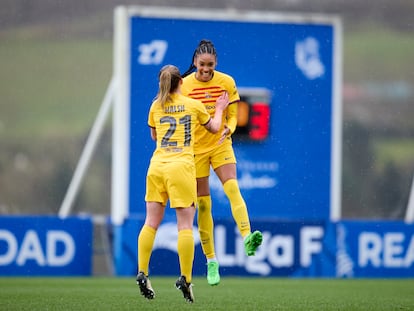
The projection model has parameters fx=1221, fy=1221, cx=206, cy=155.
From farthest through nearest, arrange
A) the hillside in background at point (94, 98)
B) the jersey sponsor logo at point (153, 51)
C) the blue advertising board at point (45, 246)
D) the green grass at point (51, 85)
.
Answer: the green grass at point (51, 85)
the hillside in background at point (94, 98)
the jersey sponsor logo at point (153, 51)
the blue advertising board at point (45, 246)

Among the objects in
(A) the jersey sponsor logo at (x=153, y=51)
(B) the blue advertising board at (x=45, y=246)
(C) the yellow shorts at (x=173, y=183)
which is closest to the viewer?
(C) the yellow shorts at (x=173, y=183)

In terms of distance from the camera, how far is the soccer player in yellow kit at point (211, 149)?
397 inches

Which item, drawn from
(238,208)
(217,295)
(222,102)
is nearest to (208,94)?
(222,102)

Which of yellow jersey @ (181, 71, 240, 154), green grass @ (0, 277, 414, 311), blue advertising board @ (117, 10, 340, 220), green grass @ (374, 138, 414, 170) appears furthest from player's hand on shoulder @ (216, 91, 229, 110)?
green grass @ (374, 138, 414, 170)

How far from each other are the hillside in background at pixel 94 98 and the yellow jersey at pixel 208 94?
14.3m

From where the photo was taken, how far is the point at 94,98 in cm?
2695

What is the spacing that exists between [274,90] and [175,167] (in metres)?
7.15

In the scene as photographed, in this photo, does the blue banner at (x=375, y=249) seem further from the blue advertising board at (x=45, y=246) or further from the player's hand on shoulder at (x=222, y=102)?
the player's hand on shoulder at (x=222, y=102)

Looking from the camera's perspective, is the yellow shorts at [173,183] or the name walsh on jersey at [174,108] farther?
the name walsh on jersey at [174,108]

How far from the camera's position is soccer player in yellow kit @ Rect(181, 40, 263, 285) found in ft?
33.1

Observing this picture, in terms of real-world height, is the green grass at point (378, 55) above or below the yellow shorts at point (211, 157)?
above

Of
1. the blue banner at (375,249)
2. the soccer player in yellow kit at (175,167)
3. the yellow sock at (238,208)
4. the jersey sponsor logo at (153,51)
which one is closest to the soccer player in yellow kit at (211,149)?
the yellow sock at (238,208)

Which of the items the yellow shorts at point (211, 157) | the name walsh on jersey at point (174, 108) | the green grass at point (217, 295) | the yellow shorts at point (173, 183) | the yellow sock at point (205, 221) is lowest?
the green grass at point (217, 295)

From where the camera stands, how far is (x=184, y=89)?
10148 millimetres
